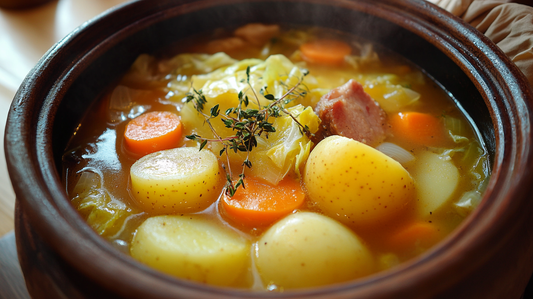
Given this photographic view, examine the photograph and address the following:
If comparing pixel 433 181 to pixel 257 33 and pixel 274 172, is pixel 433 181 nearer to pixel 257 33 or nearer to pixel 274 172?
pixel 274 172

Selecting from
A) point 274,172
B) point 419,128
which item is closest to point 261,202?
point 274,172

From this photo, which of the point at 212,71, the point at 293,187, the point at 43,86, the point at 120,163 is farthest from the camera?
the point at 212,71

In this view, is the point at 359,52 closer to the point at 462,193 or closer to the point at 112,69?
the point at 462,193

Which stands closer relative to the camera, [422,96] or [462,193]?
[462,193]

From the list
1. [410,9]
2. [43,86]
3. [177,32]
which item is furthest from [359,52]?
[43,86]

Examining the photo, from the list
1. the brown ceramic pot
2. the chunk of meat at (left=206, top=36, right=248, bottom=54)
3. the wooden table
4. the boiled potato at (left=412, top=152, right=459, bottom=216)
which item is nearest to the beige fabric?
the brown ceramic pot

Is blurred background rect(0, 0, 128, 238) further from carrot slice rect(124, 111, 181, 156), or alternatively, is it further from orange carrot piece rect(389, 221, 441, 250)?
orange carrot piece rect(389, 221, 441, 250)

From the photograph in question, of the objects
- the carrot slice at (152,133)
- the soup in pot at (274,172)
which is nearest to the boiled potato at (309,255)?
the soup in pot at (274,172)
